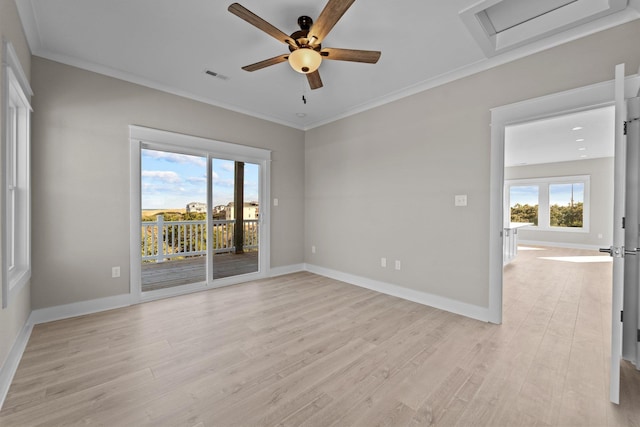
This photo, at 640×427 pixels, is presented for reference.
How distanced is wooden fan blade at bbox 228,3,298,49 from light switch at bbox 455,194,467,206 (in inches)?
89.5

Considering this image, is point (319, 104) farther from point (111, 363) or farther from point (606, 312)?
point (606, 312)

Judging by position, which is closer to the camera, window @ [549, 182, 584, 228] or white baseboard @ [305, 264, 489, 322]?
white baseboard @ [305, 264, 489, 322]

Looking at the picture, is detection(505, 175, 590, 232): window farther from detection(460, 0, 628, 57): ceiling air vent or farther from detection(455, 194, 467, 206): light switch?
detection(460, 0, 628, 57): ceiling air vent

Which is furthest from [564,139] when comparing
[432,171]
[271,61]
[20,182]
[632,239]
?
[20,182]

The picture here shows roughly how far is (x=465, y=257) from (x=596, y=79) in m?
1.88

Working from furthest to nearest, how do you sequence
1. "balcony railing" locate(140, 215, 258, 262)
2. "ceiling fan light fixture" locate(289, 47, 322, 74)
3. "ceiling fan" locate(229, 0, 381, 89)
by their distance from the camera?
"balcony railing" locate(140, 215, 258, 262) < "ceiling fan light fixture" locate(289, 47, 322, 74) < "ceiling fan" locate(229, 0, 381, 89)

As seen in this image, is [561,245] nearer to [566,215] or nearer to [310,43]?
[566,215]

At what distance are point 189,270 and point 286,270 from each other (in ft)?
5.84

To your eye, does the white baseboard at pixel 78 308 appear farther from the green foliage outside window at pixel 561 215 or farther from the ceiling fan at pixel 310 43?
the green foliage outside window at pixel 561 215

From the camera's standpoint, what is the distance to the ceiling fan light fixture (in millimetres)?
2025

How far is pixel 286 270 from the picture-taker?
4719mm

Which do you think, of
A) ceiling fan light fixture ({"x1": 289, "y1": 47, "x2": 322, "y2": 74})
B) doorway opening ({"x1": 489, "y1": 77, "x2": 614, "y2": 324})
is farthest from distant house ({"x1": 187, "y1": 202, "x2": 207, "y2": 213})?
doorway opening ({"x1": 489, "y1": 77, "x2": 614, "y2": 324})

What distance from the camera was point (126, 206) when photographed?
3.12 m

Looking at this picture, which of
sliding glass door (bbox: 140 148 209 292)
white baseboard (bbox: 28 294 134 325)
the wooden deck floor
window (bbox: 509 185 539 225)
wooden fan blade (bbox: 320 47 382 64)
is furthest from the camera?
window (bbox: 509 185 539 225)
